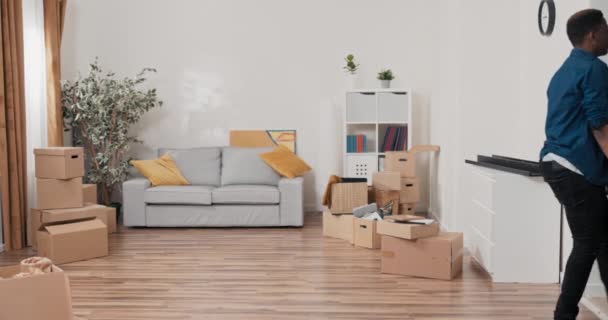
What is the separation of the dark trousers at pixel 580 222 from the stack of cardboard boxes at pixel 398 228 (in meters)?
1.38

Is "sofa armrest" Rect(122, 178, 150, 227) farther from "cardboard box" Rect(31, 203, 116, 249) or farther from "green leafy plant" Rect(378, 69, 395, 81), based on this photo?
"green leafy plant" Rect(378, 69, 395, 81)

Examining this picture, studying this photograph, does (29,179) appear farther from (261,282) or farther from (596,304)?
(596,304)

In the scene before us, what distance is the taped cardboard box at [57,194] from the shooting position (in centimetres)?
527

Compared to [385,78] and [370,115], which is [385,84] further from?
[370,115]

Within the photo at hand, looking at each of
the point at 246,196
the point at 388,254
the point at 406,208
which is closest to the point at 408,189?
the point at 406,208

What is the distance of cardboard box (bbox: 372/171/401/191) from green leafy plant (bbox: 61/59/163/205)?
8.51 feet

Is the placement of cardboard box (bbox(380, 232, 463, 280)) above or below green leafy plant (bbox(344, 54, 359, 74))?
below

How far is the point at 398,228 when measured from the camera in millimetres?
4488

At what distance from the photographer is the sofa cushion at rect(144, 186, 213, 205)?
641 centimetres

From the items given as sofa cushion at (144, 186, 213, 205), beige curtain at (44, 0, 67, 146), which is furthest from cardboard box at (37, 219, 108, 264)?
beige curtain at (44, 0, 67, 146)

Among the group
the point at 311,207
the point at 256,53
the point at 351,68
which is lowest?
the point at 311,207

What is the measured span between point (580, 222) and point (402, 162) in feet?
12.3

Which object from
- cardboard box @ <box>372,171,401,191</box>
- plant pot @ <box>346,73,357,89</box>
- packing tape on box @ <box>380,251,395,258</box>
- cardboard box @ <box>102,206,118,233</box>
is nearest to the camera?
packing tape on box @ <box>380,251,395,258</box>

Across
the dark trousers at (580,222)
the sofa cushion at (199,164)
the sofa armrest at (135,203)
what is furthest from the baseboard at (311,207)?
the dark trousers at (580,222)
